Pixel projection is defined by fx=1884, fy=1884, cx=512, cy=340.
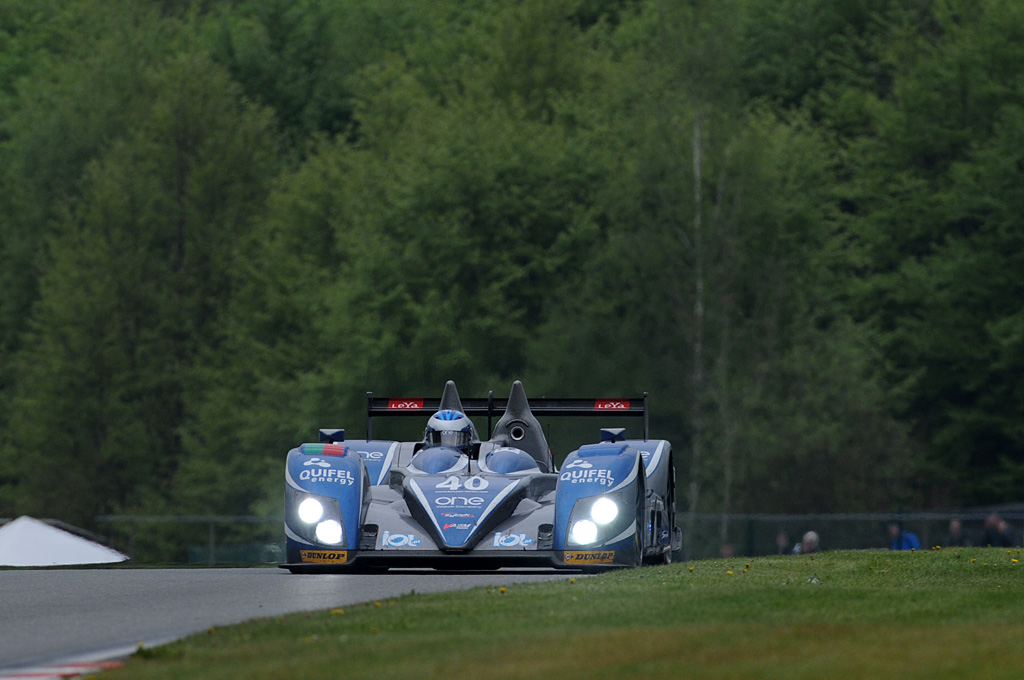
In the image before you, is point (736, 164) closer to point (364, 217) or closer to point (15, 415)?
point (364, 217)

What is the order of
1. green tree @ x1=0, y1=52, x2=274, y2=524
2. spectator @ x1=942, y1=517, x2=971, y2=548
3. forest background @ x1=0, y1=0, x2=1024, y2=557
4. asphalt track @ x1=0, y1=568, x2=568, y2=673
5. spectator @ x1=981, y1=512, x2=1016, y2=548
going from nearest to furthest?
asphalt track @ x1=0, y1=568, x2=568, y2=673 < spectator @ x1=981, y1=512, x2=1016, y2=548 < spectator @ x1=942, y1=517, x2=971, y2=548 < forest background @ x1=0, y1=0, x2=1024, y2=557 < green tree @ x1=0, y1=52, x2=274, y2=524

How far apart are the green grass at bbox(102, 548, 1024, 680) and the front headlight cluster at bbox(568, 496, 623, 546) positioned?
165 cm

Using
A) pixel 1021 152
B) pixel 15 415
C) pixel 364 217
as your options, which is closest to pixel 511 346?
pixel 364 217

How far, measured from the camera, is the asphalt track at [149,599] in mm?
9930

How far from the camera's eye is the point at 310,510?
51.4ft

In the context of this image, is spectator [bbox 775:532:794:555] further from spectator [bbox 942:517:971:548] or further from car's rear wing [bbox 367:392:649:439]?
car's rear wing [bbox 367:392:649:439]

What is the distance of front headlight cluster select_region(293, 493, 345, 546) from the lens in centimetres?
1555

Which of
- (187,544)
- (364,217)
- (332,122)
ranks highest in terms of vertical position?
(332,122)

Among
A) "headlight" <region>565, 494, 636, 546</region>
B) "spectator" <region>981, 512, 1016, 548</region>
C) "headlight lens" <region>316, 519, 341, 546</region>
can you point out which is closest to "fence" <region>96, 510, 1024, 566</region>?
"spectator" <region>981, 512, 1016, 548</region>

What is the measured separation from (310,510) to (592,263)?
1295 inches

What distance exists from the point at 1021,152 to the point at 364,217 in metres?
16.8

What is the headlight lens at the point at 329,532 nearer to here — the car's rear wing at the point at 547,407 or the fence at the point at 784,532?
the car's rear wing at the point at 547,407

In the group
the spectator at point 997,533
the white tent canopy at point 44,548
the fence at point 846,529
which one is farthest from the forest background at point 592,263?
the white tent canopy at point 44,548

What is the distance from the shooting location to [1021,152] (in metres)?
46.6
